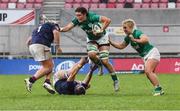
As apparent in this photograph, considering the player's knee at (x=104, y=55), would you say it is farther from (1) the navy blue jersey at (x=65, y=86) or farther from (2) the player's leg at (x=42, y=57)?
(2) the player's leg at (x=42, y=57)

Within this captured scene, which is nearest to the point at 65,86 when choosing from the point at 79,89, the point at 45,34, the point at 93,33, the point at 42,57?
the point at 79,89

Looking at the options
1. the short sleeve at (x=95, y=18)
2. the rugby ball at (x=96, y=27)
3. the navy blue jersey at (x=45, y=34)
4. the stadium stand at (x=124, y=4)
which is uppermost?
the short sleeve at (x=95, y=18)

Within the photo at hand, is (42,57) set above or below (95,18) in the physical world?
below

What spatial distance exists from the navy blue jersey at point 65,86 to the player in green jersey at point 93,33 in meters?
0.93

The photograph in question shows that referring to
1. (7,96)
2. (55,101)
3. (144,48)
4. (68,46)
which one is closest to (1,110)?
(55,101)

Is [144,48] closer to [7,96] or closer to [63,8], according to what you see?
[7,96]

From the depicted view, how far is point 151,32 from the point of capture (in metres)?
33.0

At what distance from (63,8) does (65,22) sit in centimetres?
108

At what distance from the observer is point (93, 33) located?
16406mm

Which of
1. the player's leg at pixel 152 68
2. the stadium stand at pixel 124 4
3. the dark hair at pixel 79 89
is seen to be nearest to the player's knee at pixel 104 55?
the player's leg at pixel 152 68

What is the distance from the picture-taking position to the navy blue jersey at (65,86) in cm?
1568

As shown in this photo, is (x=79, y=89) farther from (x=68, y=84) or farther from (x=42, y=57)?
(x=42, y=57)

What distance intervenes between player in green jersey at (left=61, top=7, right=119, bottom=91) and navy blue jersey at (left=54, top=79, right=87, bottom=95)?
93 cm

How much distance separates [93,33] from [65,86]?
5.12 ft
